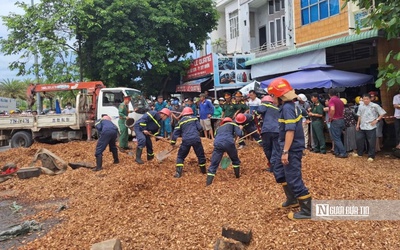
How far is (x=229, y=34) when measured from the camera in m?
21.4

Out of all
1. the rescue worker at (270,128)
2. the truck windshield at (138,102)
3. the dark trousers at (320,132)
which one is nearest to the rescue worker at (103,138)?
the rescue worker at (270,128)

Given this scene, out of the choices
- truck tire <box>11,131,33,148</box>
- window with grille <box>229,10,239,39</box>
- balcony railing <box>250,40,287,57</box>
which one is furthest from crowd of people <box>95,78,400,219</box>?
window with grille <box>229,10,239,39</box>

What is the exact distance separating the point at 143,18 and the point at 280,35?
24.9 feet

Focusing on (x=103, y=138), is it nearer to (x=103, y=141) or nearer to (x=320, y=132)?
(x=103, y=141)

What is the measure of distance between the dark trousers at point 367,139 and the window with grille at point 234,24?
1354 cm

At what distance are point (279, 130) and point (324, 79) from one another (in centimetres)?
573

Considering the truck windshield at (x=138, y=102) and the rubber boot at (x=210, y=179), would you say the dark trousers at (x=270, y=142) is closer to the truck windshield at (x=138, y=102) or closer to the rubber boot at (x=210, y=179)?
the rubber boot at (x=210, y=179)

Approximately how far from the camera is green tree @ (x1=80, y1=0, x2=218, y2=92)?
1655 cm

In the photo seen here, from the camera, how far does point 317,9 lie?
1381cm

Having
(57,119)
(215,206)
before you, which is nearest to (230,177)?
(215,206)

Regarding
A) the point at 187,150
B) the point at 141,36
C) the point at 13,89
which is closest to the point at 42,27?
the point at 141,36

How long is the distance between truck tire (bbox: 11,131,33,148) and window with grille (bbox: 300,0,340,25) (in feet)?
39.7

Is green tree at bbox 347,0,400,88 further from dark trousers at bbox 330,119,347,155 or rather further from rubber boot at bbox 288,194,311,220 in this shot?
dark trousers at bbox 330,119,347,155

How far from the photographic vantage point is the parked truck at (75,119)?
473 inches
